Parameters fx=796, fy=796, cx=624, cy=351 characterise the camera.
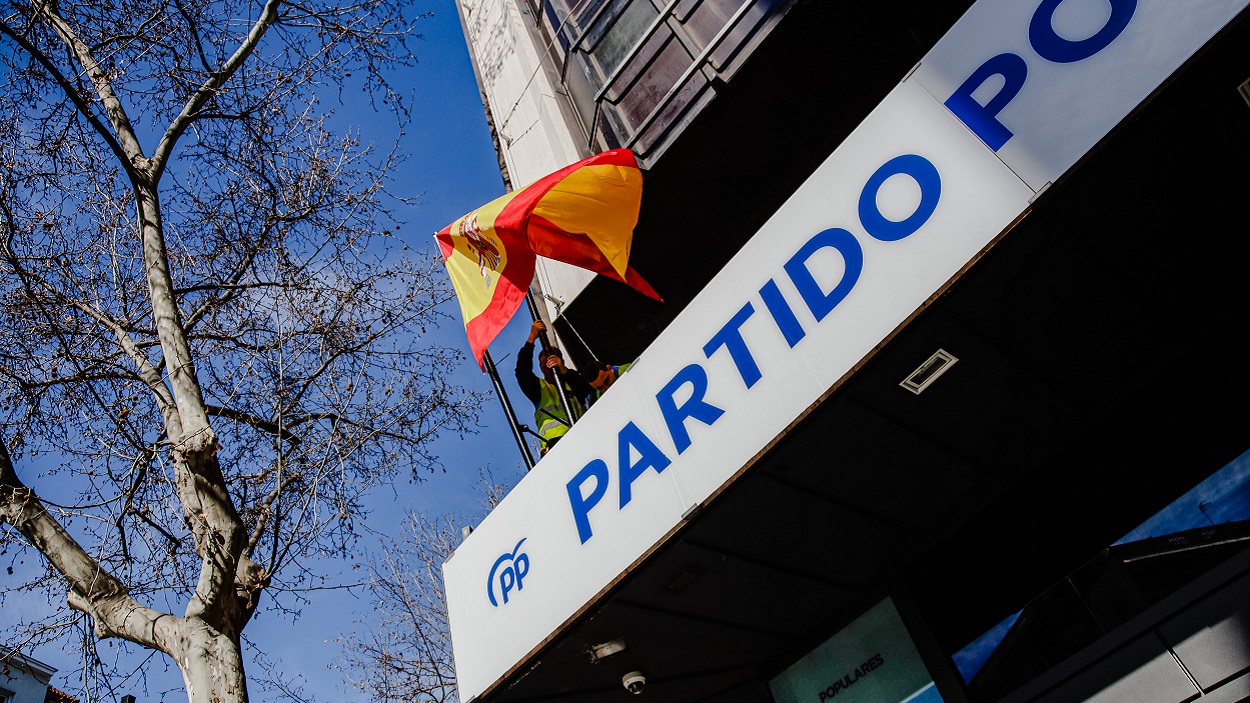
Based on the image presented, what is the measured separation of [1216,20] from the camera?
2.94 meters

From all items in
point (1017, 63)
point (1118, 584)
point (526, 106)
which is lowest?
point (1118, 584)

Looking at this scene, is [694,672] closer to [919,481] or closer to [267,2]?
[919,481]

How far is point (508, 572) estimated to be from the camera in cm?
539

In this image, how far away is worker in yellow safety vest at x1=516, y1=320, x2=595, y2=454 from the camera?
748 cm

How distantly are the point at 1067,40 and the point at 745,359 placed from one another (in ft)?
6.64

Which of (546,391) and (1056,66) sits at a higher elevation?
(546,391)

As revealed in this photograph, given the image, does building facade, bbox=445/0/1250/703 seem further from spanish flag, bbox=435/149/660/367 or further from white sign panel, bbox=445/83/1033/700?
spanish flag, bbox=435/149/660/367

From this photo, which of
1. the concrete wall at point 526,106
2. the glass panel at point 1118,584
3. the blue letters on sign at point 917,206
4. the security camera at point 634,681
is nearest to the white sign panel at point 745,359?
the blue letters on sign at point 917,206

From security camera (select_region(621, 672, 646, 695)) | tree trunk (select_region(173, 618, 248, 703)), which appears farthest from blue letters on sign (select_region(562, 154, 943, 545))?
tree trunk (select_region(173, 618, 248, 703))

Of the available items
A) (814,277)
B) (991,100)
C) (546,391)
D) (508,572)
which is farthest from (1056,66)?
(546,391)

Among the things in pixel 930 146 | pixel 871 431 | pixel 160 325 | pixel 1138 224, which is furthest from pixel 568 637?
pixel 160 325

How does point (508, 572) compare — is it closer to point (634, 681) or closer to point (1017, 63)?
point (634, 681)

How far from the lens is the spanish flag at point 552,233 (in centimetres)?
626

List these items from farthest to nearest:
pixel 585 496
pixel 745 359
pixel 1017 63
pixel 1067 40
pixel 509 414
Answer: pixel 509 414
pixel 585 496
pixel 745 359
pixel 1017 63
pixel 1067 40
